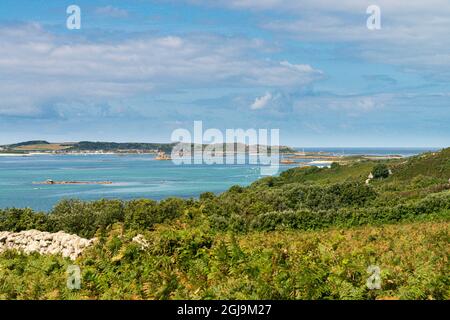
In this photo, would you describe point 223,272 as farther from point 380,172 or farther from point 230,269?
point 380,172

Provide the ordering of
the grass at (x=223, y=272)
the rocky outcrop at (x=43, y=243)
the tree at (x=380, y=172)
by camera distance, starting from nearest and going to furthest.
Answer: the grass at (x=223, y=272)
the rocky outcrop at (x=43, y=243)
the tree at (x=380, y=172)

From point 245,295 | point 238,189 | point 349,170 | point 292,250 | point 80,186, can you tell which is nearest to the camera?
point 245,295

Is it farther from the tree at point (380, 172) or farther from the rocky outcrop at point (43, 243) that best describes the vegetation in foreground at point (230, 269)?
the tree at point (380, 172)

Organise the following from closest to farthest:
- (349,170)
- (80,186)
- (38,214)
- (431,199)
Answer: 1. (38,214)
2. (431,199)
3. (349,170)
4. (80,186)

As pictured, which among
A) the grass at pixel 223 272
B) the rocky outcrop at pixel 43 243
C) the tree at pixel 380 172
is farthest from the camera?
the tree at pixel 380 172

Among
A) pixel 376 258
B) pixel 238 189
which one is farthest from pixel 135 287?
pixel 238 189

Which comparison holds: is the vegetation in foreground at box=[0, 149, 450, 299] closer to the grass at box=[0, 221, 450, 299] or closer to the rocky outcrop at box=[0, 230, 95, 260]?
the grass at box=[0, 221, 450, 299]

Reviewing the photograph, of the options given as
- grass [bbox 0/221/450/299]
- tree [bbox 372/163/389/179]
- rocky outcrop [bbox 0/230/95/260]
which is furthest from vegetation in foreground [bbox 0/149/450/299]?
tree [bbox 372/163/389/179]

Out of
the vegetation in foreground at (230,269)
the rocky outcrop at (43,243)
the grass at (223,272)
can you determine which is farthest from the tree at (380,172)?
the grass at (223,272)

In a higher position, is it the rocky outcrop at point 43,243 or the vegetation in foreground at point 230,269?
the vegetation in foreground at point 230,269
